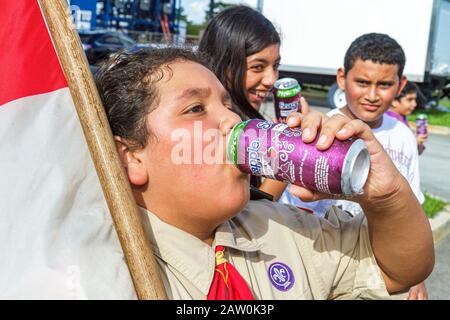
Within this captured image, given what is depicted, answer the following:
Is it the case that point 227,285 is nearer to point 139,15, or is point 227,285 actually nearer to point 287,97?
point 287,97

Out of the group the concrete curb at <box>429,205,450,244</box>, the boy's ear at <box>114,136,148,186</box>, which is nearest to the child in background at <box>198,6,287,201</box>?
the boy's ear at <box>114,136,148,186</box>

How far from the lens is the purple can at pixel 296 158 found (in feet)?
4.06

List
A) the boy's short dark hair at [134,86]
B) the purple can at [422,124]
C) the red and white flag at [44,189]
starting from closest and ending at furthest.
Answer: the red and white flag at [44,189] < the boy's short dark hair at [134,86] < the purple can at [422,124]

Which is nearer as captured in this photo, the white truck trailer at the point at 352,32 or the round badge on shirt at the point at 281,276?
the round badge on shirt at the point at 281,276

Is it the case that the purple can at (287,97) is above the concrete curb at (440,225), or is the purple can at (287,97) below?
above

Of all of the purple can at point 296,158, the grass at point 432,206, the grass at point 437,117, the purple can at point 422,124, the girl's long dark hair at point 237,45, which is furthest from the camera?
the grass at point 437,117

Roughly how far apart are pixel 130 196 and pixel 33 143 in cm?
30

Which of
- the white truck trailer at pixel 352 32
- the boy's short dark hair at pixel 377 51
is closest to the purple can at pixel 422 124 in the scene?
the boy's short dark hair at pixel 377 51

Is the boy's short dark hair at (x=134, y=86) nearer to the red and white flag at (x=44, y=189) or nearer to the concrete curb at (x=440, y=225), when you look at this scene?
the red and white flag at (x=44, y=189)

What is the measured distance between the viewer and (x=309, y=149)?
4.20 feet

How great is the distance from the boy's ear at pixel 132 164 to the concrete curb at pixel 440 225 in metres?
4.01

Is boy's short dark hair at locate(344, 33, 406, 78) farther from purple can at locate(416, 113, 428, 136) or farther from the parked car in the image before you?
the parked car

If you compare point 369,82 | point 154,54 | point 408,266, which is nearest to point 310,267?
point 408,266

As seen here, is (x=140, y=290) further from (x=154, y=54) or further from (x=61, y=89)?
(x=154, y=54)
